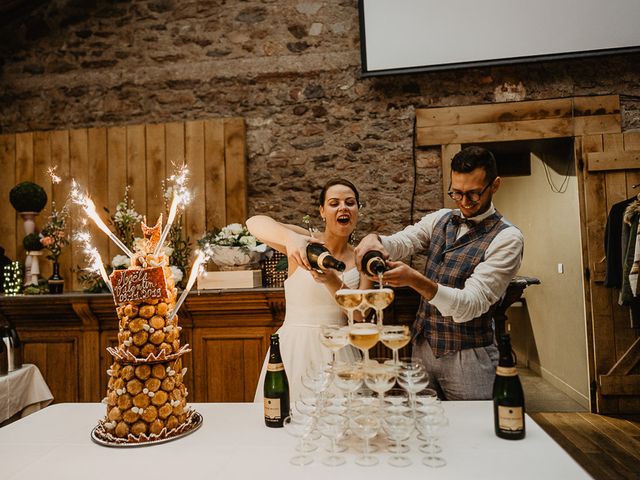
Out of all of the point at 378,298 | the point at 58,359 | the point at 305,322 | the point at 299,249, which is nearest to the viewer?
the point at 378,298

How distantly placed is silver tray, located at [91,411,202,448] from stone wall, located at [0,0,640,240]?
2.68 metres

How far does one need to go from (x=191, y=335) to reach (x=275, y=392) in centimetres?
177

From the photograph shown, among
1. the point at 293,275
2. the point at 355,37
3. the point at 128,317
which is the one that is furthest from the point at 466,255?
the point at 355,37

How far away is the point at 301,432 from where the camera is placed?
1314mm

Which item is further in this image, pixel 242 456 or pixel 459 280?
pixel 459 280

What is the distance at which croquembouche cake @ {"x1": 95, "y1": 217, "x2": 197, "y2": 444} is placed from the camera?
1.40 metres

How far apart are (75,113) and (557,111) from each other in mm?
4139

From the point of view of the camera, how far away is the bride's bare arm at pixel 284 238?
6.36 ft

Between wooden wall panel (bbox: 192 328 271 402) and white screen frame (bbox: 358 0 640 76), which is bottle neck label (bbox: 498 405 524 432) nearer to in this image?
wooden wall panel (bbox: 192 328 271 402)

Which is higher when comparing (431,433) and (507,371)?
(507,371)

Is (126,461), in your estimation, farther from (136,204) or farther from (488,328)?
(136,204)

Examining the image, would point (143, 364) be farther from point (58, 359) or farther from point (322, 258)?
point (58, 359)

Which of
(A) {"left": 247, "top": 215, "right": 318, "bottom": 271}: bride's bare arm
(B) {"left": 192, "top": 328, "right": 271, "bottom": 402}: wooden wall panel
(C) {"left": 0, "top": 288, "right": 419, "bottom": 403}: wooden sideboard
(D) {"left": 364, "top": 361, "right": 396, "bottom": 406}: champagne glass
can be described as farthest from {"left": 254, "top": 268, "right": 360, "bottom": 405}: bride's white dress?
(D) {"left": 364, "top": 361, "right": 396, "bottom": 406}: champagne glass

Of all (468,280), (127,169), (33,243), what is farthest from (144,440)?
(127,169)
